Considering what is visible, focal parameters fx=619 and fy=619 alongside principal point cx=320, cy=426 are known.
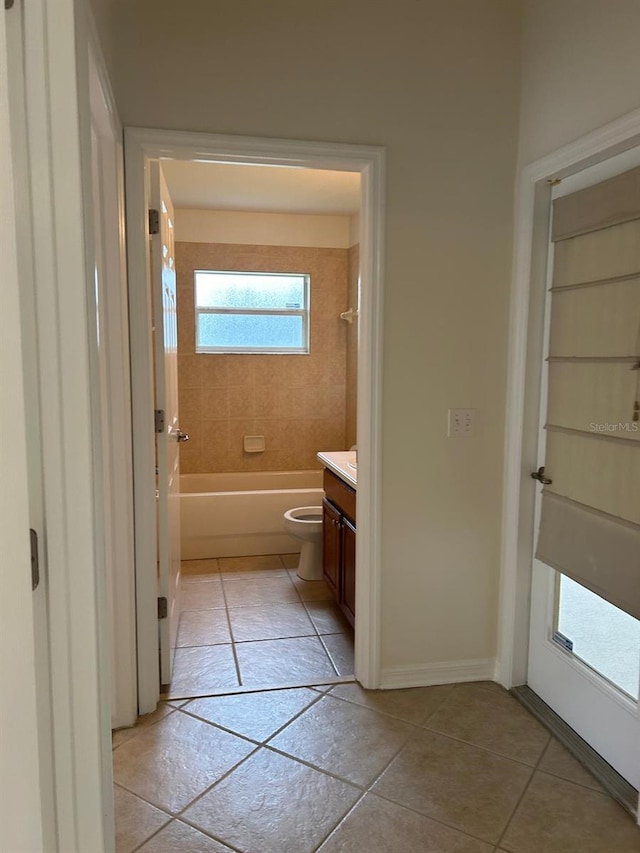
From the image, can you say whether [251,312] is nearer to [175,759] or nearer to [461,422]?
[461,422]

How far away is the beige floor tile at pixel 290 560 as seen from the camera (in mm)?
4148

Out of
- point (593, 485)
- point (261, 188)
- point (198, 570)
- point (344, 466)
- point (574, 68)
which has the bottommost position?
point (198, 570)

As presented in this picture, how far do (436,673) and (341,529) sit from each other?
2.64 ft

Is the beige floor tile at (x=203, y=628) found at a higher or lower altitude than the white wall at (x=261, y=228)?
lower

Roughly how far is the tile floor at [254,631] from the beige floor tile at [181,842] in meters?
0.73

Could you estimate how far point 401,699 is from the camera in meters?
2.50

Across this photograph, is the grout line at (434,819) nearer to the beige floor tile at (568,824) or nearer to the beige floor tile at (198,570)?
the beige floor tile at (568,824)

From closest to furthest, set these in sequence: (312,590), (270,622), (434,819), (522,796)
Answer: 1. (434,819)
2. (522,796)
3. (270,622)
4. (312,590)

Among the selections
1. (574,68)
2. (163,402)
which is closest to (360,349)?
(163,402)

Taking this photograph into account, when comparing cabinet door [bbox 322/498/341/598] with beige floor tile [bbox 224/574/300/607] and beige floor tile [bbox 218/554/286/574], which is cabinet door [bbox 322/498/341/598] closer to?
beige floor tile [bbox 224/574/300/607]

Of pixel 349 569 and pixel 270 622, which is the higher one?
pixel 349 569

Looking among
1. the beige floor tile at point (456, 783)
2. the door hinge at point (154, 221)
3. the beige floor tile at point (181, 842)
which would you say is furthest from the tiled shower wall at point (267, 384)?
the beige floor tile at point (181, 842)

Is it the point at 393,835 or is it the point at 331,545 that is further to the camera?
the point at 331,545

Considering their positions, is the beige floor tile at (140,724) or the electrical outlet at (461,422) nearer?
the beige floor tile at (140,724)
